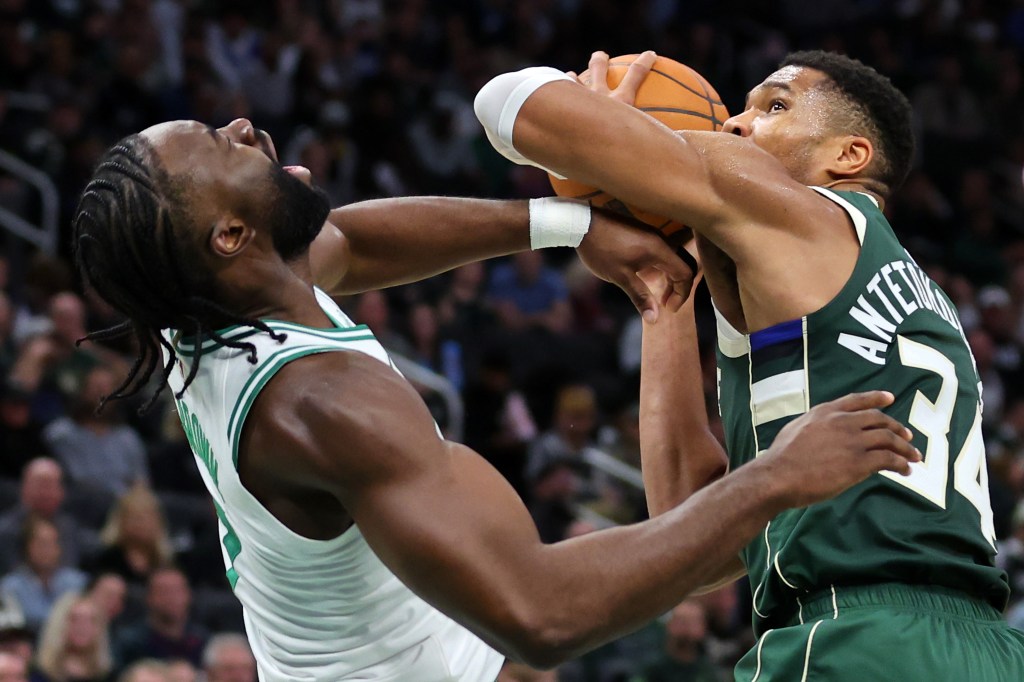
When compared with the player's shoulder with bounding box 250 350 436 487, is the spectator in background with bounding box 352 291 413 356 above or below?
below

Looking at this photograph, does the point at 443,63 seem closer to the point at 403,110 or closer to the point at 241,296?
the point at 403,110

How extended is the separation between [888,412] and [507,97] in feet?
3.71

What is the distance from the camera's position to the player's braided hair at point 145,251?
2.81 m

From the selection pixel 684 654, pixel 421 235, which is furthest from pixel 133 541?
Answer: pixel 421 235

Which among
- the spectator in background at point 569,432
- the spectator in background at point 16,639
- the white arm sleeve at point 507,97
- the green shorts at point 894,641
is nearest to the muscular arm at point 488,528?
the green shorts at point 894,641

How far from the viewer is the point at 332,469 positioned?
103 inches

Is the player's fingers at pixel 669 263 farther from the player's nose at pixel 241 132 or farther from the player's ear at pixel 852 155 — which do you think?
the player's nose at pixel 241 132

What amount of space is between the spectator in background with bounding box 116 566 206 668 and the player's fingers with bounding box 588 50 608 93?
4835 mm

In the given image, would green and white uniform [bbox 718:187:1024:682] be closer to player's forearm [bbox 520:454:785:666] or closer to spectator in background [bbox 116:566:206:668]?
player's forearm [bbox 520:454:785:666]

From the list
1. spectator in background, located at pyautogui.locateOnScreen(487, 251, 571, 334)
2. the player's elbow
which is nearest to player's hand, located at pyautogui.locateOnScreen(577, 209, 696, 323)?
the player's elbow

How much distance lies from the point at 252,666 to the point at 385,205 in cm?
394

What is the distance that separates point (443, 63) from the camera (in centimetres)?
1431

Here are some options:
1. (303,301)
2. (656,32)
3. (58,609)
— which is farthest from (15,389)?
(656,32)

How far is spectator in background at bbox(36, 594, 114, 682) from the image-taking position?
7.15 metres
